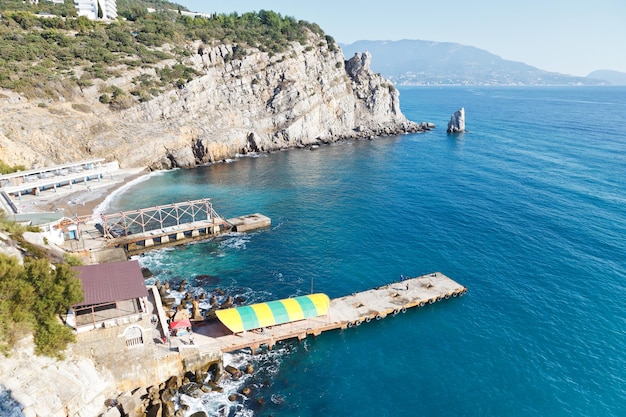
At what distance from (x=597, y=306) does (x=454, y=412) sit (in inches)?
1086

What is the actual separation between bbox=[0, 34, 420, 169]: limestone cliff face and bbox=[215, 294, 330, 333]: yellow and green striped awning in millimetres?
68754

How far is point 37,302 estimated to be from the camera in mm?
32344

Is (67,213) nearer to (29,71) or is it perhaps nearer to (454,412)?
(29,71)

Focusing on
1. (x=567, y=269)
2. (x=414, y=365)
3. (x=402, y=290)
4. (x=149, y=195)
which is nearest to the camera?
(x=414, y=365)

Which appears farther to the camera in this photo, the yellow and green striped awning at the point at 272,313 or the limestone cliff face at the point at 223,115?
the limestone cliff face at the point at 223,115

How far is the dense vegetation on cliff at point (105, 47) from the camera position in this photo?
99375 millimetres

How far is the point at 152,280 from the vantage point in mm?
54375

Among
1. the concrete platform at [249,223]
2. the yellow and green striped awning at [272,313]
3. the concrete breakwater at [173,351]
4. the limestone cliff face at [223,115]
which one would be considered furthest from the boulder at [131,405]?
the limestone cliff face at [223,115]

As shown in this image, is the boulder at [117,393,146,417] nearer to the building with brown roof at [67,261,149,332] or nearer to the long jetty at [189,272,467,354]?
the building with brown roof at [67,261,149,332]

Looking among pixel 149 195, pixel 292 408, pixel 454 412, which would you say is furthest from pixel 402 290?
pixel 149 195

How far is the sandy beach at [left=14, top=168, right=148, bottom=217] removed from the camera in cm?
7269

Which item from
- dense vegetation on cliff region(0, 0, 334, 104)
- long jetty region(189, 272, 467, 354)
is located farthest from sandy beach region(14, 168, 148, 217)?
long jetty region(189, 272, 467, 354)

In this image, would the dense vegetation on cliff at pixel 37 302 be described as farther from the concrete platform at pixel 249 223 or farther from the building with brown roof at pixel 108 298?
the concrete platform at pixel 249 223

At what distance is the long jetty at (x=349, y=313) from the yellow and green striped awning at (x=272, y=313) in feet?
4.24
